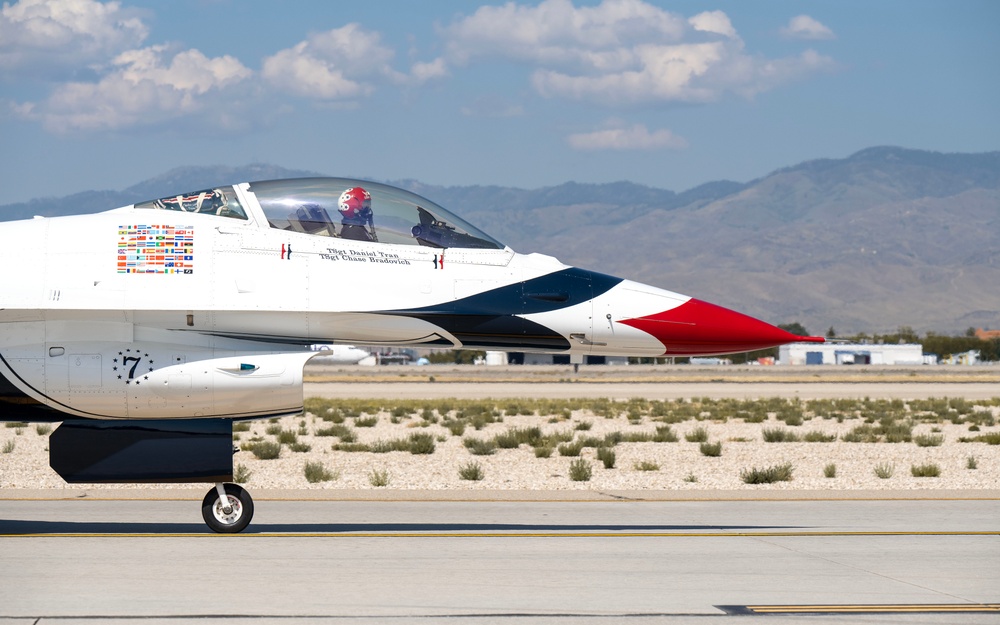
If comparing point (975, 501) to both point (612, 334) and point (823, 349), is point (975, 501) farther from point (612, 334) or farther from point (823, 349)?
point (823, 349)

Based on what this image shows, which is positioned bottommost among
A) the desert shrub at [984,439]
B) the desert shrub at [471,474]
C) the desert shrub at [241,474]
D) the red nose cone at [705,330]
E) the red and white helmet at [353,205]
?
the desert shrub at [984,439]

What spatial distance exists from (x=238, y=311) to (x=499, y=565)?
12.7 feet

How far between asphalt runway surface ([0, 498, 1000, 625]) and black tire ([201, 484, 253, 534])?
0.11 metres

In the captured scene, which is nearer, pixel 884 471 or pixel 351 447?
pixel 884 471

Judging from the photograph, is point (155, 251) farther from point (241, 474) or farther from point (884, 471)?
point (884, 471)

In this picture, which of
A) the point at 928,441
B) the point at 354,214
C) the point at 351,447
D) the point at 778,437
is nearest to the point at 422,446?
the point at 351,447

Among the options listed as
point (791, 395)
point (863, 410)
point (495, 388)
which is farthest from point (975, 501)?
point (495, 388)

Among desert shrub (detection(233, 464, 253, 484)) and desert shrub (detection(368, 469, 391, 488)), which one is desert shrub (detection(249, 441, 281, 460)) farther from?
desert shrub (detection(368, 469, 391, 488))

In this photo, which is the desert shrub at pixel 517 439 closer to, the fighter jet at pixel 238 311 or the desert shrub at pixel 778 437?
the desert shrub at pixel 778 437

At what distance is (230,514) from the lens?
13.2 meters

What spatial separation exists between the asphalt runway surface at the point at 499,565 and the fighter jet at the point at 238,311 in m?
1.25

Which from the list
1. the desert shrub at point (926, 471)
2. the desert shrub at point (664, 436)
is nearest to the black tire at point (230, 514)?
the desert shrub at point (926, 471)

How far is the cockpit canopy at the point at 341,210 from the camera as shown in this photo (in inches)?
515

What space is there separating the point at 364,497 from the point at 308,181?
6183 mm
